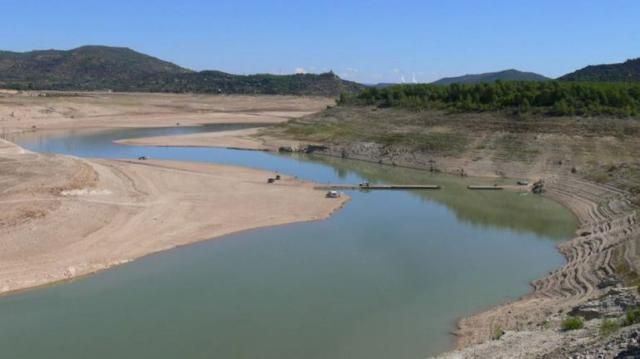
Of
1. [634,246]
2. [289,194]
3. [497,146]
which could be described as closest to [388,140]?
[497,146]

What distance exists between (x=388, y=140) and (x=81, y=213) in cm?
3696

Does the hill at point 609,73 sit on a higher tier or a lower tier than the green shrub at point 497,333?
higher

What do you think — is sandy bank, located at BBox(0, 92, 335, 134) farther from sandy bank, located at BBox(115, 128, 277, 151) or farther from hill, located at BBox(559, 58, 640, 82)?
hill, located at BBox(559, 58, 640, 82)

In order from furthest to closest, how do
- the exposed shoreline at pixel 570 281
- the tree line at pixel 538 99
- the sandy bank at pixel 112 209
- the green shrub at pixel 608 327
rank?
1. the tree line at pixel 538 99
2. the sandy bank at pixel 112 209
3. the exposed shoreline at pixel 570 281
4. the green shrub at pixel 608 327

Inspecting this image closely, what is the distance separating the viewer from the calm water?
735 inches

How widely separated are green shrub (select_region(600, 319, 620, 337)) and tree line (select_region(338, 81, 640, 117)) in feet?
144

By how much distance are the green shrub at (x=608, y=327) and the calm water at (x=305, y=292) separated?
185 inches

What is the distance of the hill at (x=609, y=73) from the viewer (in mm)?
115650

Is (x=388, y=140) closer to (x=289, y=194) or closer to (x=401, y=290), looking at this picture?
(x=289, y=194)

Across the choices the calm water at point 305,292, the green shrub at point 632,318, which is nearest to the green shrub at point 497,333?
the calm water at point 305,292

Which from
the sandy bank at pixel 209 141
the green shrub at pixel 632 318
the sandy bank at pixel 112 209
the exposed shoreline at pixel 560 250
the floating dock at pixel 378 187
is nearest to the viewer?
the green shrub at pixel 632 318

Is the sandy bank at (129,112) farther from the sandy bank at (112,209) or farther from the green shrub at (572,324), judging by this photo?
the green shrub at (572,324)

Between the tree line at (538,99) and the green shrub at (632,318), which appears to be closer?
the green shrub at (632,318)

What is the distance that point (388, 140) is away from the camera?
64625 mm
